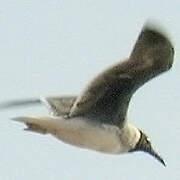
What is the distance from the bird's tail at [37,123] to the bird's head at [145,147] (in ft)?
4.98

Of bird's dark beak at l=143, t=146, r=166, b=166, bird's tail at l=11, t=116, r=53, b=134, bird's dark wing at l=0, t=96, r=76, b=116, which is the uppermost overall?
bird's tail at l=11, t=116, r=53, b=134

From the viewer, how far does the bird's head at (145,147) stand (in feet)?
55.6

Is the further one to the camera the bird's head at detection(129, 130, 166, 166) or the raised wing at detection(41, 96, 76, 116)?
the bird's head at detection(129, 130, 166, 166)

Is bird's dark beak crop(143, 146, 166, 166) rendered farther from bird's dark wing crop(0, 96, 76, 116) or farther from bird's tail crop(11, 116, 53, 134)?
bird's tail crop(11, 116, 53, 134)

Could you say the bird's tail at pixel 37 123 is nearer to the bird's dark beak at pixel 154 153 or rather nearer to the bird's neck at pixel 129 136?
the bird's neck at pixel 129 136

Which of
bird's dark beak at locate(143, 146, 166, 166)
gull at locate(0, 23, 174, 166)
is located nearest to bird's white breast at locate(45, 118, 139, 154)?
gull at locate(0, 23, 174, 166)

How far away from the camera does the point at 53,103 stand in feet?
55.3

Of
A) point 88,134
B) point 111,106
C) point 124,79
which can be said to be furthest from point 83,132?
point 124,79

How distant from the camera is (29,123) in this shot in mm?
15320

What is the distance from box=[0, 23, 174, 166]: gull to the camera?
1512 cm

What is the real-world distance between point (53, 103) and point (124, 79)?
1.61m

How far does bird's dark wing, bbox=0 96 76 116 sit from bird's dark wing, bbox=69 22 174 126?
1.15ft

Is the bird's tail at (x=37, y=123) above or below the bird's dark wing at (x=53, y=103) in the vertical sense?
above

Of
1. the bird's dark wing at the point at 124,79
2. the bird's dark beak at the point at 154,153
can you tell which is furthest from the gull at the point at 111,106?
the bird's dark beak at the point at 154,153
